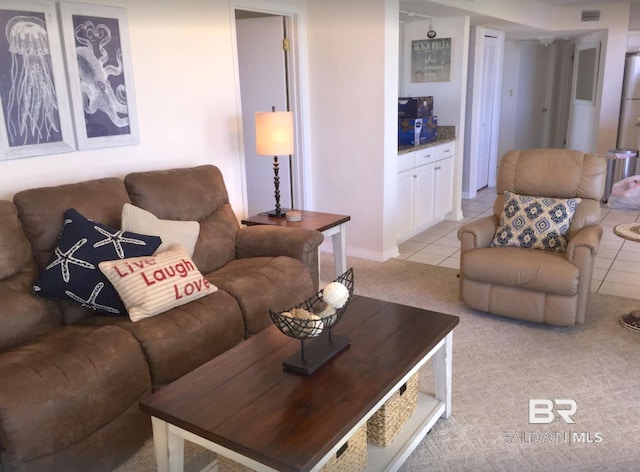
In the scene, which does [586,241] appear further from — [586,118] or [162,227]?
[586,118]

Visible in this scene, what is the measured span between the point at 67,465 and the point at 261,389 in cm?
77

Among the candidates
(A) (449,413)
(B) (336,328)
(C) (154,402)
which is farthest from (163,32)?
(A) (449,413)

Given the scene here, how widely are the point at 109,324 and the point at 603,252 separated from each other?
388cm

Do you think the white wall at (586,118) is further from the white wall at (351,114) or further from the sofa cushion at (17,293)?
the sofa cushion at (17,293)

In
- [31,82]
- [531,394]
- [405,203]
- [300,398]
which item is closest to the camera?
[300,398]

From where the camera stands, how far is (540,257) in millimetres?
3107

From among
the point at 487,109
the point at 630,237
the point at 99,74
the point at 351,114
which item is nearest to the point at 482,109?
the point at 487,109

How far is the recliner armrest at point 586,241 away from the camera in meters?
2.96

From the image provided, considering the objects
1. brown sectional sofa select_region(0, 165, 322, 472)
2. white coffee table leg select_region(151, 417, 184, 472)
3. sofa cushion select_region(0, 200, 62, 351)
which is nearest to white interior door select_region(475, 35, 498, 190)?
brown sectional sofa select_region(0, 165, 322, 472)

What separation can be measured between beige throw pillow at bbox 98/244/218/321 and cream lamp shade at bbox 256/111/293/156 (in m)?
1.18

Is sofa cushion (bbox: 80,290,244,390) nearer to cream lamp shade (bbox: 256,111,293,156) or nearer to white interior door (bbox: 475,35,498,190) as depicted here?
cream lamp shade (bbox: 256,111,293,156)

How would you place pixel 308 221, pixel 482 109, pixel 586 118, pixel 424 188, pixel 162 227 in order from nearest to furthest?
pixel 162 227 < pixel 308 221 < pixel 424 188 < pixel 482 109 < pixel 586 118

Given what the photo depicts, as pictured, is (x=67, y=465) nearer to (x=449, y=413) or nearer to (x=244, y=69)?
(x=449, y=413)

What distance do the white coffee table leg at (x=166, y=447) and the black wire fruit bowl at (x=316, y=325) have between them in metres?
0.43
